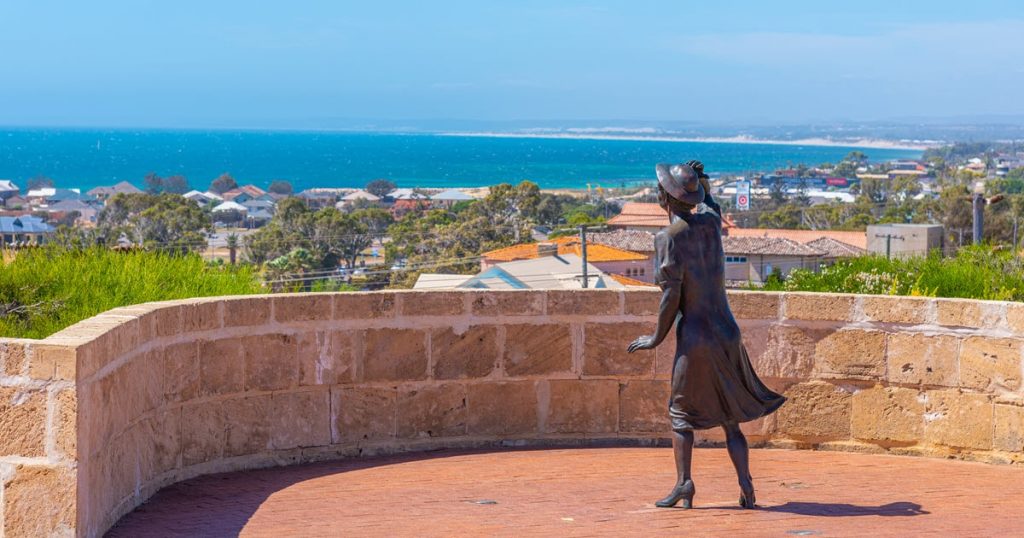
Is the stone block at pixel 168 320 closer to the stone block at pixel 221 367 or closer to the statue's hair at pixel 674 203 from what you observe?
the stone block at pixel 221 367

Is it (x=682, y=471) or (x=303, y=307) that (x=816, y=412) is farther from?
(x=303, y=307)

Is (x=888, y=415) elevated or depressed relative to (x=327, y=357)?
depressed

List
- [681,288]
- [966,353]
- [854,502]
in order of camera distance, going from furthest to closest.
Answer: [966,353] < [854,502] < [681,288]

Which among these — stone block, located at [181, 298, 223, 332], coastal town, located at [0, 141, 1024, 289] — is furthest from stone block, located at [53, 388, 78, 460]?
coastal town, located at [0, 141, 1024, 289]

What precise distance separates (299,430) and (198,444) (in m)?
0.64

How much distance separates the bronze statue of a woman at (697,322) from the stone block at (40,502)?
2.58 meters

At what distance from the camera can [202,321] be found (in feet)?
22.3

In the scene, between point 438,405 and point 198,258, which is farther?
point 198,258

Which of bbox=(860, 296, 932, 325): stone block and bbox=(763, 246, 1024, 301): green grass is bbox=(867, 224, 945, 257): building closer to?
bbox=(763, 246, 1024, 301): green grass

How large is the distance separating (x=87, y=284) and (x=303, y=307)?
1.98 meters

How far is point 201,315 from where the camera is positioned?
677 centimetres

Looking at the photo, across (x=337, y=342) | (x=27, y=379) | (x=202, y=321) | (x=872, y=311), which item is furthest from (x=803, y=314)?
(x=27, y=379)

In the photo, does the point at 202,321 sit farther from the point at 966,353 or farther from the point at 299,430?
the point at 966,353

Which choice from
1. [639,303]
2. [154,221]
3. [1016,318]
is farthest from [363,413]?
[154,221]
